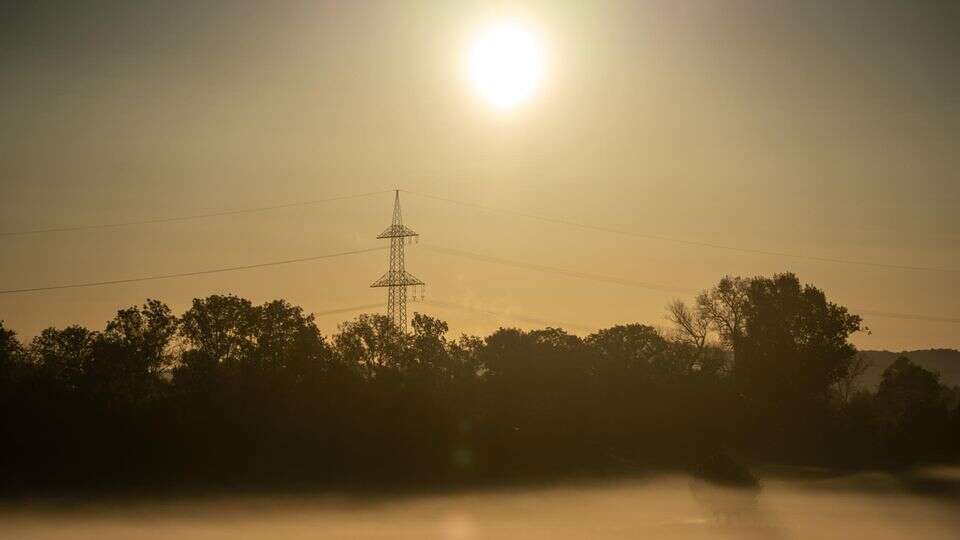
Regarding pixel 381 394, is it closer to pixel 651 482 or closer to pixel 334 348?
pixel 334 348

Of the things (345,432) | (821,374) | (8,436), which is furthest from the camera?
(821,374)

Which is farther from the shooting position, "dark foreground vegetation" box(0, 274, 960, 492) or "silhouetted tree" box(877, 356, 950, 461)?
"silhouetted tree" box(877, 356, 950, 461)

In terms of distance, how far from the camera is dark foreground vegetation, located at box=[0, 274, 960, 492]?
257 feet

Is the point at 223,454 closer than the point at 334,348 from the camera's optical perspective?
Yes

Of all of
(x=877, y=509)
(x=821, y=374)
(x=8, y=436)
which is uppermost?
(x=821, y=374)

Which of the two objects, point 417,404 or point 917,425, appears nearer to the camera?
point 417,404

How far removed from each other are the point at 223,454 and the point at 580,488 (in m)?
28.8

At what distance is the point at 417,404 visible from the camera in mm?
84750

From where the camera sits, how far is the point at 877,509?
7719 centimetres

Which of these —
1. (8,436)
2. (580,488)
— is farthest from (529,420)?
(8,436)

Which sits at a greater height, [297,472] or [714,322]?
[714,322]

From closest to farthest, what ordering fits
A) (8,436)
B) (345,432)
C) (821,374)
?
(8,436) → (345,432) → (821,374)

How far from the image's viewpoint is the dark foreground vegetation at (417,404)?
3088 inches

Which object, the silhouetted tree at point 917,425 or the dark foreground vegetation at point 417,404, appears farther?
the silhouetted tree at point 917,425
